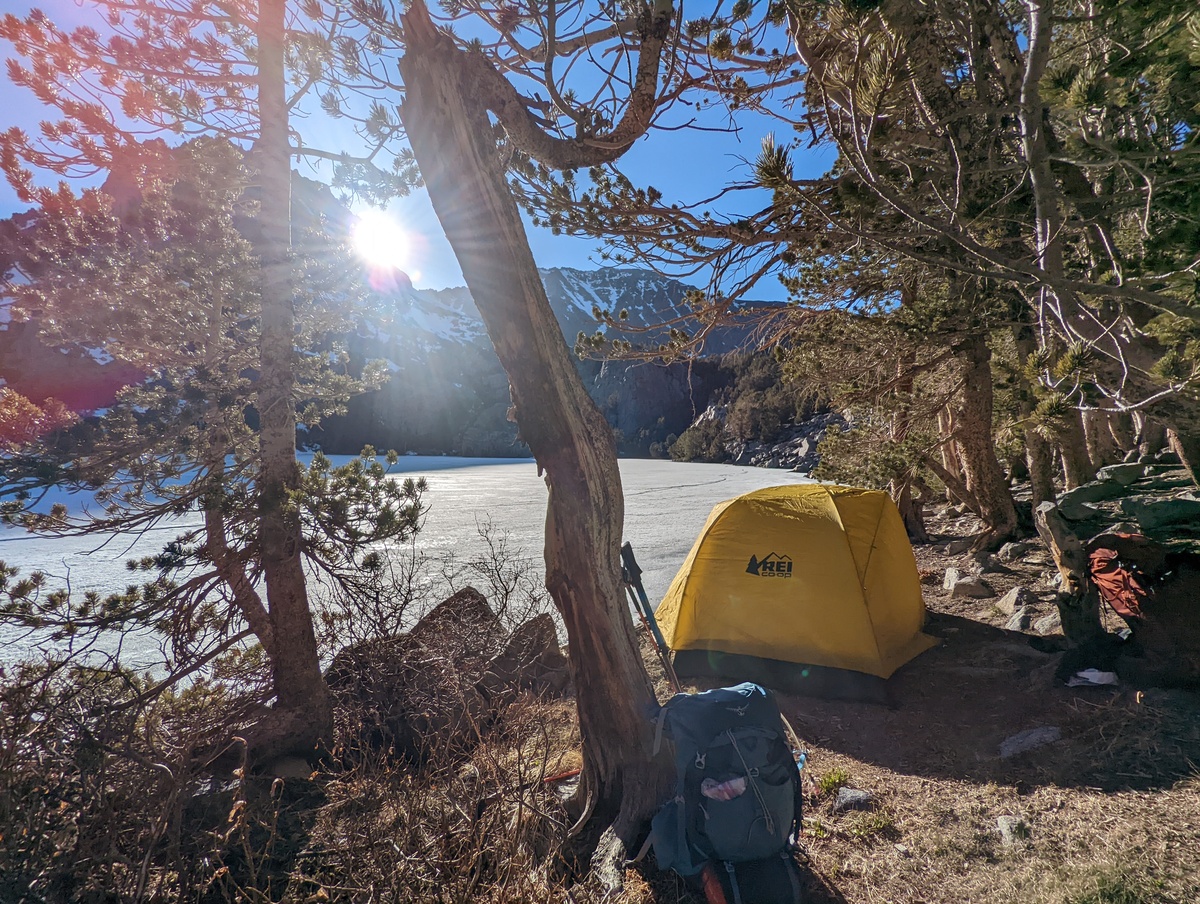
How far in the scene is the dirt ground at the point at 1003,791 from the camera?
9.03 ft

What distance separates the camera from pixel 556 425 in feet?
10.6

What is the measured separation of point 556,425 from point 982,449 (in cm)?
919

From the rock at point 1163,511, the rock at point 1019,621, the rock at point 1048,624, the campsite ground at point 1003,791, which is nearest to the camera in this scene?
the campsite ground at point 1003,791

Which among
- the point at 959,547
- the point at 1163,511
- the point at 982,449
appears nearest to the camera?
the point at 1163,511

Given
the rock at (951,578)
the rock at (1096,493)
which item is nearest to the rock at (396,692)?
Result: the rock at (1096,493)

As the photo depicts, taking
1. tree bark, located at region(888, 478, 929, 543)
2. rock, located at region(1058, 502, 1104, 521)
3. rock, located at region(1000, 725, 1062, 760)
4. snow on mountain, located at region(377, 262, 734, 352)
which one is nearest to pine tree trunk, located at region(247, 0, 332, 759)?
rock, located at region(1000, 725, 1062, 760)

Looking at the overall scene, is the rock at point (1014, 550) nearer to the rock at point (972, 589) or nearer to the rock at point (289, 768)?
the rock at point (972, 589)

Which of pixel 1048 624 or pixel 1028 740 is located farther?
pixel 1048 624

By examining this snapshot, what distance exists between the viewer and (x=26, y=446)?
11.5ft

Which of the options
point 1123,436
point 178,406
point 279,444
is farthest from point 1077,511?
point 178,406

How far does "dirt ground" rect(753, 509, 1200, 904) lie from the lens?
9.03ft

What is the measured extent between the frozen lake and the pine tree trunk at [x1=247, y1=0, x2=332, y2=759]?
845mm

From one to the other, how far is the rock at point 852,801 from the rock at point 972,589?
5.39m

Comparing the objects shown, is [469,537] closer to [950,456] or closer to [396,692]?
[396,692]
